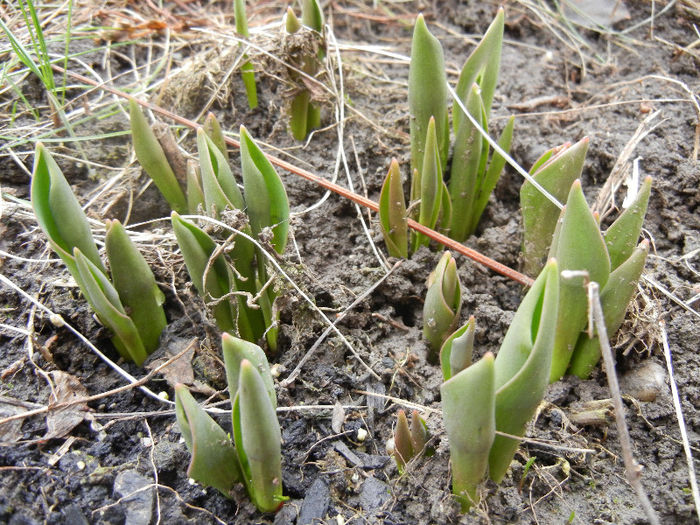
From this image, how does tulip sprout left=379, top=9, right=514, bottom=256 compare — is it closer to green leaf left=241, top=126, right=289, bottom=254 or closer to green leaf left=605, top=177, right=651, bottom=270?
green leaf left=241, top=126, right=289, bottom=254

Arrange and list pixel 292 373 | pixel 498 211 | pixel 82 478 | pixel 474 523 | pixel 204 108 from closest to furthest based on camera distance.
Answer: pixel 474 523
pixel 82 478
pixel 292 373
pixel 498 211
pixel 204 108

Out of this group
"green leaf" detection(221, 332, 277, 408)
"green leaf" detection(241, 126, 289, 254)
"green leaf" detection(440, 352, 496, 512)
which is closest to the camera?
"green leaf" detection(440, 352, 496, 512)

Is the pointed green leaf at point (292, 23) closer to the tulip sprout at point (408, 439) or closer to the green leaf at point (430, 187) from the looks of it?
the green leaf at point (430, 187)

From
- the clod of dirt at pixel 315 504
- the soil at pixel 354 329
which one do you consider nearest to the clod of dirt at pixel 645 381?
the soil at pixel 354 329

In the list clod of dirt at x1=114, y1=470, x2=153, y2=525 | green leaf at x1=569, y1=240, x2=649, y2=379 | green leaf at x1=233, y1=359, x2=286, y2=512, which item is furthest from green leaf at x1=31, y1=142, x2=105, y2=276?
green leaf at x1=569, y1=240, x2=649, y2=379

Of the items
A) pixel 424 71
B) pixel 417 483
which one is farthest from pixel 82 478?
pixel 424 71

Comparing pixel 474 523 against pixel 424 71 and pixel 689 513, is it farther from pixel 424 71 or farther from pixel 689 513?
pixel 424 71
